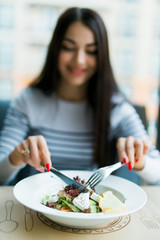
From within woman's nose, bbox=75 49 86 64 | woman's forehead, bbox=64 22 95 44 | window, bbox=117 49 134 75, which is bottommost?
window, bbox=117 49 134 75

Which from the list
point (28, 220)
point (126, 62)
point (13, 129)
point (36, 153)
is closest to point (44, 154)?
point (36, 153)

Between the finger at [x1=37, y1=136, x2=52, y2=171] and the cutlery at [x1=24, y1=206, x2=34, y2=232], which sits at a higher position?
the finger at [x1=37, y1=136, x2=52, y2=171]

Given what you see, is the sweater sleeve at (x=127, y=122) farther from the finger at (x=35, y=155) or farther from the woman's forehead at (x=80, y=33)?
the finger at (x=35, y=155)

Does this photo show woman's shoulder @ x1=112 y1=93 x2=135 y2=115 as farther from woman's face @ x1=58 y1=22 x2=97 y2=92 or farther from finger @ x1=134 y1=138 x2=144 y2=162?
finger @ x1=134 y1=138 x2=144 y2=162

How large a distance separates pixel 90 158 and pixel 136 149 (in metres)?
0.46

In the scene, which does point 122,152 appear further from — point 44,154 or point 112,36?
point 112,36

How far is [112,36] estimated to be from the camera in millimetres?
7441

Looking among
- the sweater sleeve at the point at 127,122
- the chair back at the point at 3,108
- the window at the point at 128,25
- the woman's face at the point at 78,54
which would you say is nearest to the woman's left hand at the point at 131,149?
the sweater sleeve at the point at 127,122

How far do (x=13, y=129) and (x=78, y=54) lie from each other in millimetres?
444

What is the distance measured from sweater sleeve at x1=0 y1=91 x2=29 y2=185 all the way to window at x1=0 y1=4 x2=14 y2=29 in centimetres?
738

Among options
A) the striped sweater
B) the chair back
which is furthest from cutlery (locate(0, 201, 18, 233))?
the chair back

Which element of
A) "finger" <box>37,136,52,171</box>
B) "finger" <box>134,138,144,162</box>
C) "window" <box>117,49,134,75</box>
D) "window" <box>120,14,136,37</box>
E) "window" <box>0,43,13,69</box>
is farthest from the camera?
"window" <box>0,43,13,69</box>

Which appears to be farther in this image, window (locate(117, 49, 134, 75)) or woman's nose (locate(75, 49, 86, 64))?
window (locate(117, 49, 134, 75))

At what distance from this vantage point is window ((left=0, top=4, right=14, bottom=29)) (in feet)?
25.6
